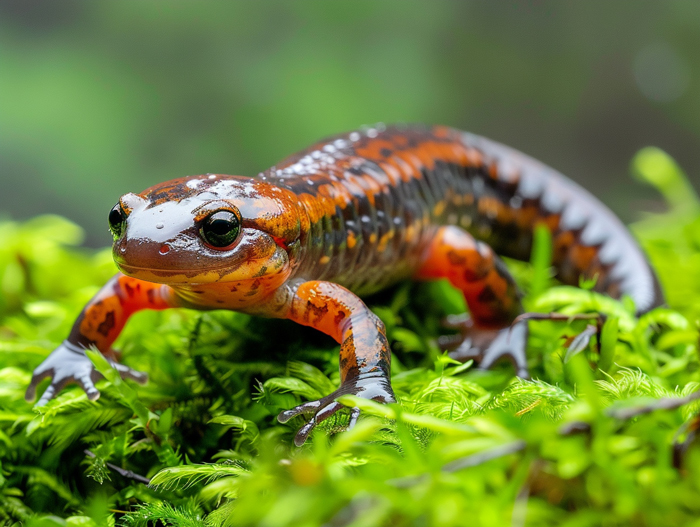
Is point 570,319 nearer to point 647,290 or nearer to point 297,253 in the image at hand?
point 647,290

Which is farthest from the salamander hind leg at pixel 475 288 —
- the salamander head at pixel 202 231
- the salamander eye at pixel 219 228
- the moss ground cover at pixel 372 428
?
the salamander eye at pixel 219 228

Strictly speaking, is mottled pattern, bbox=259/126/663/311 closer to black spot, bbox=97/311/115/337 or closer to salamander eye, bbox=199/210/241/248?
salamander eye, bbox=199/210/241/248

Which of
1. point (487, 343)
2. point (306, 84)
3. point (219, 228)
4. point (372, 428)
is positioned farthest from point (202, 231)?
point (306, 84)

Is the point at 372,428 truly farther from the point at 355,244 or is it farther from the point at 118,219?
the point at 355,244

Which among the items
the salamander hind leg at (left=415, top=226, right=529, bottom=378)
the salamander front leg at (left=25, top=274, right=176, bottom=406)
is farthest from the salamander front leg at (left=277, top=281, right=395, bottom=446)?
the salamander hind leg at (left=415, top=226, right=529, bottom=378)

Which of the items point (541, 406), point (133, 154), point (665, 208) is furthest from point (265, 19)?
point (541, 406)
